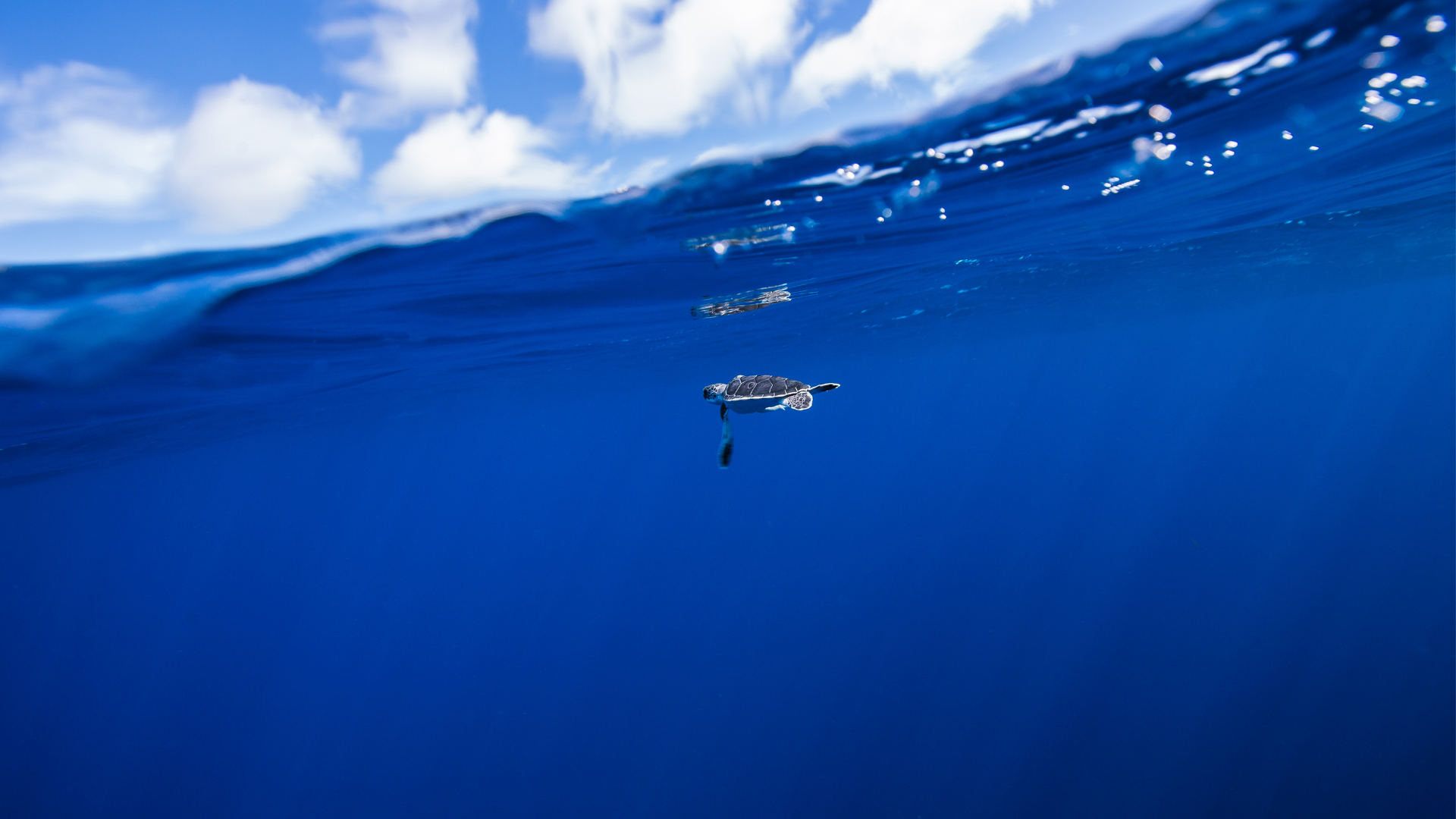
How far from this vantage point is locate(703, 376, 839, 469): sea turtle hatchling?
7.79m

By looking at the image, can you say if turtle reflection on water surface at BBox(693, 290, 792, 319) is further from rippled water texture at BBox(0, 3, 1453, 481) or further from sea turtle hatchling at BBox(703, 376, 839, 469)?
sea turtle hatchling at BBox(703, 376, 839, 469)

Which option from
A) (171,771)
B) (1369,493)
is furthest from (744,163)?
(1369,493)

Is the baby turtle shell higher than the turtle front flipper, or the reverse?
the baby turtle shell

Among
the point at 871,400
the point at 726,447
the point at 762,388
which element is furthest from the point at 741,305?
the point at 871,400

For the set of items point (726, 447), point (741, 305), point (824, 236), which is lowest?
point (726, 447)

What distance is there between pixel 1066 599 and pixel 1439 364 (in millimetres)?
118369

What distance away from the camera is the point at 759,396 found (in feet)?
25.6

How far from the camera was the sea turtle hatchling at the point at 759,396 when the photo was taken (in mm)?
7785

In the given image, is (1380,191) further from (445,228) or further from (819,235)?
(445,228)

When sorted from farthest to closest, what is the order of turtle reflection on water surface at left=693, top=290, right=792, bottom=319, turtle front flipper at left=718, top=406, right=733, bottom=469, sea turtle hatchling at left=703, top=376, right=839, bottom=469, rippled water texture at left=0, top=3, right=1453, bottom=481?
turtle reflection on water surface at left=693, top=290, right=792, bottom=319
sea turtle hatchling at left=703, top=376, right=839, bottom=469
turtle front flipper at left=718, top=406, right=733, bottom=469
rippled water texture at left=0, top=3, right=1453, bottom=481

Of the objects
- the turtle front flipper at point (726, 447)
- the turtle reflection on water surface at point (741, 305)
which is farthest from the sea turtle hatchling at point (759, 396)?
the turtle reflection on water surface at point (741, 305)

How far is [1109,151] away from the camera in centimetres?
928

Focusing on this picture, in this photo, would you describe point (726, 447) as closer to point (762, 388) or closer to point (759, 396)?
point (759, 396)

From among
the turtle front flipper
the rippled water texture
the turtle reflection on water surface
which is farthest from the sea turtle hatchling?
the turtle reflection on water surface
